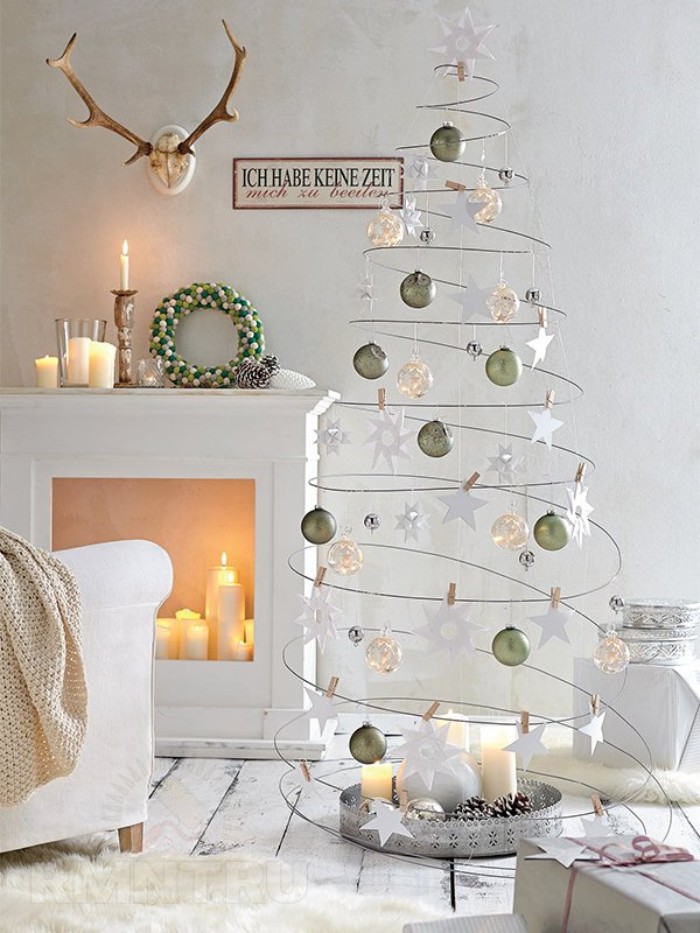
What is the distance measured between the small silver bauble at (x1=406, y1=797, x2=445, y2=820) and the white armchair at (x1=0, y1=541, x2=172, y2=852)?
583 mm

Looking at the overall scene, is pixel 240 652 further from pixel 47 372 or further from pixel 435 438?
pixel 435 438

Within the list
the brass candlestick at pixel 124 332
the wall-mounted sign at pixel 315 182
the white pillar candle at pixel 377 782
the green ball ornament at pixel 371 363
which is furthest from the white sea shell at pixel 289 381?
the white pillar candle at pixel 377 782

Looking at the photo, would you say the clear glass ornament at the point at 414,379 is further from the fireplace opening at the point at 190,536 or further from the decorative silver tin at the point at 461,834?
the fireplace opening at the point at 190,536

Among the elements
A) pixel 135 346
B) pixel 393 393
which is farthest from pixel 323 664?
pixel 135 346

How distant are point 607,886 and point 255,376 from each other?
2257mm

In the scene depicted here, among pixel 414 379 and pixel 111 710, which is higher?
pixel 414 379

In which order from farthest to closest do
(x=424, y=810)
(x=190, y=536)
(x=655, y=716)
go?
1. (x=190, y=536)
2. (x=655, y=716)
3. (x=424, y=810)

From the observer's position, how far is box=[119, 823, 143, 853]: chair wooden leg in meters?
2.48

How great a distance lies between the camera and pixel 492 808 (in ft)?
8.57

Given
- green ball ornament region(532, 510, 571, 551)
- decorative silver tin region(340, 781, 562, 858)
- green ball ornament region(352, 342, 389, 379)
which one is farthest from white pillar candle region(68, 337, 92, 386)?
green ball ornament region(532, 510, 571, 551)

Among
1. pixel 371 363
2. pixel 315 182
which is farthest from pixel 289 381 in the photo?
pixel 371 363

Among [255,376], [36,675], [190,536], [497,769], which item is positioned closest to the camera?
[36,675]

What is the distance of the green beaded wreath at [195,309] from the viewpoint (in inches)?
148

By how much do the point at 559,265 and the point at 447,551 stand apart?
101 cm
